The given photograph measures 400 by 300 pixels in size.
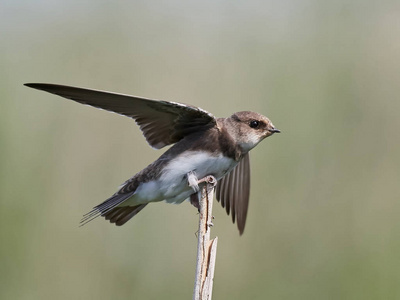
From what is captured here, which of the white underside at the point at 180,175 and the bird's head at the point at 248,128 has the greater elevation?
the bird's head at the point at 248,128

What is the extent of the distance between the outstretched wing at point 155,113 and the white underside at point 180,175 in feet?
0.68

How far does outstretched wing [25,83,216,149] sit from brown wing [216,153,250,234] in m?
0.80

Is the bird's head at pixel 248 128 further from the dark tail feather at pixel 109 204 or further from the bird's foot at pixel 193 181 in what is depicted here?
the dark tail feather at pixel 109 204

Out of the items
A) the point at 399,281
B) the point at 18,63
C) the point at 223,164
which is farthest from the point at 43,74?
the point at 399,281

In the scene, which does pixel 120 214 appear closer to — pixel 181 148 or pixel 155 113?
pixel 181 148

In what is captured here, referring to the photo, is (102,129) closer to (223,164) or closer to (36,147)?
(36,147)

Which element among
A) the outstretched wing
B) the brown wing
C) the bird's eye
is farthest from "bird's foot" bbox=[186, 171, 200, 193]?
the brown wing

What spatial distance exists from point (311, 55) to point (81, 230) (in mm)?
2516

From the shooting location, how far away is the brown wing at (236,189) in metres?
5.10

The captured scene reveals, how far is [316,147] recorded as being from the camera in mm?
5672

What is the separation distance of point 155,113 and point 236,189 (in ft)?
4.03

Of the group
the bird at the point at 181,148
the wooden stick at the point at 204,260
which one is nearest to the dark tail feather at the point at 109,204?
the bird at the point at 181,148

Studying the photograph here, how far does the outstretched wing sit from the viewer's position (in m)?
3.59

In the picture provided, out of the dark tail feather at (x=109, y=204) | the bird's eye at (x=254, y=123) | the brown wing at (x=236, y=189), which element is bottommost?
the dark tail feather at (x=109, y=204)
